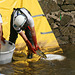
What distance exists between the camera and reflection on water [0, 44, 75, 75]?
303cm

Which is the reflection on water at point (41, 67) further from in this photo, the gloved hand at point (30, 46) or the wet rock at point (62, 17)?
the wet rock at point (62, 17)

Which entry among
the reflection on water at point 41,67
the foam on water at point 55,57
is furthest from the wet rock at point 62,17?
the reflection on water at point 41,67

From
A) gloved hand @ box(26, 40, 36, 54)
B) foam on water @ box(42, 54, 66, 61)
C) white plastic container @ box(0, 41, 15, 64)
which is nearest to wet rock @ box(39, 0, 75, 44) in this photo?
foam on water @ box(42, 54, 66, 61)

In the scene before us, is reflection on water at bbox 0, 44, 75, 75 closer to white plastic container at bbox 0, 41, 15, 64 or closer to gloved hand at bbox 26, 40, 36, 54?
white plastic container at bbox 0, 41, 15, 64

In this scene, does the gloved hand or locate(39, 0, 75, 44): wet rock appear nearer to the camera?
the gloved hand

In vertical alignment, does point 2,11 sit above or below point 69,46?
above

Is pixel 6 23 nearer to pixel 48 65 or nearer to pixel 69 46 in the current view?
pixel 48 65

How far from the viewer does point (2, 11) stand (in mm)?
3588

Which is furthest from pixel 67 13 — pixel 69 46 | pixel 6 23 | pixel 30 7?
pixel 6 23

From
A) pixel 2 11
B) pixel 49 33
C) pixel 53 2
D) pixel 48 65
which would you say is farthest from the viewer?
pixel 53 2

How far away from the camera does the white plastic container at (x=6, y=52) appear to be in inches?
126

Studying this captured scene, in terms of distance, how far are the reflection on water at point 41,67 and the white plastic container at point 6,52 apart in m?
0.08

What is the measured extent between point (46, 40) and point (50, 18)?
2.16 ft

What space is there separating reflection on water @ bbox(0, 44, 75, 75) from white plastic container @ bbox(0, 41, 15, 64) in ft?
0.28
